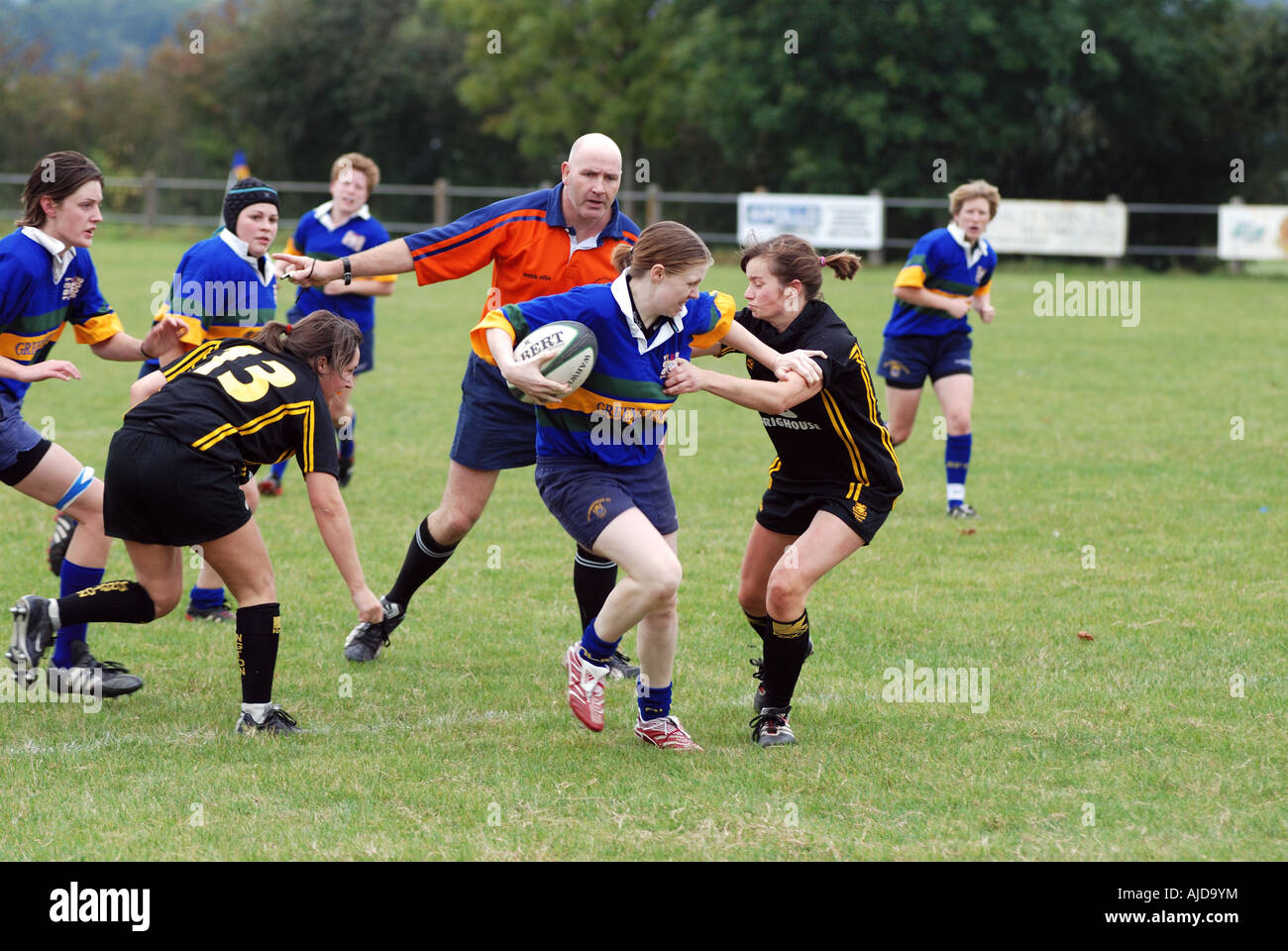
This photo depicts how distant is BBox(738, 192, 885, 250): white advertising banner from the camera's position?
29312 mm

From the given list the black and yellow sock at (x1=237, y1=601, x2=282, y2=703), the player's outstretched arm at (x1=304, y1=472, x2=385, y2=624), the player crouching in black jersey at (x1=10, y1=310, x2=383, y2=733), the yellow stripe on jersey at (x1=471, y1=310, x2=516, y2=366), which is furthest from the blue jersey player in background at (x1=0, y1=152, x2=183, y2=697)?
the yellow stripe on jersey at (x1=471, y1=310, x2=516, y2=366)

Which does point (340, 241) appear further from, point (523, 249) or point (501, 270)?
point (523, 249)

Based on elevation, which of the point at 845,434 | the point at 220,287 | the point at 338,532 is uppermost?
the point at 220,287

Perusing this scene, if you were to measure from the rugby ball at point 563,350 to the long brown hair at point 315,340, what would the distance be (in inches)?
34.0

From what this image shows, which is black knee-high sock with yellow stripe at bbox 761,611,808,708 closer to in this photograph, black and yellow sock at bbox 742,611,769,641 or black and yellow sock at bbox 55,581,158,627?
black and yellow sock at bbox 742,611,769,641

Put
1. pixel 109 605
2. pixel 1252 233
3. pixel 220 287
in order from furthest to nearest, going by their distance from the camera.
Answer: pixel 1252 233, pixel 220 287, pixel 109 605

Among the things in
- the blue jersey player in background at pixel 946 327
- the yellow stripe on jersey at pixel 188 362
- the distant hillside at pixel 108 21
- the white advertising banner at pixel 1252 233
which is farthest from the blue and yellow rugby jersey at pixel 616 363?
the distant hillside at pixel 108 21

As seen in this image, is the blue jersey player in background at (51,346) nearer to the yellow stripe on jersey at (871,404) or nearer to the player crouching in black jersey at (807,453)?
the player crouching in black jersey at (807,453)

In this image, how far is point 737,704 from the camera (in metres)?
5.55

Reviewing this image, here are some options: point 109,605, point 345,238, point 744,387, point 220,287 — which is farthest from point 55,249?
point 345,238

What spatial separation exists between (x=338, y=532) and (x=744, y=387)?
5.16 feet

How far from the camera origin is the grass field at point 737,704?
421cm

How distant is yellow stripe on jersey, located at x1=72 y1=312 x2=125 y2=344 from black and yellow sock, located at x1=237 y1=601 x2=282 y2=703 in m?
1.63

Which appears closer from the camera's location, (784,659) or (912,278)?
(784,659)
